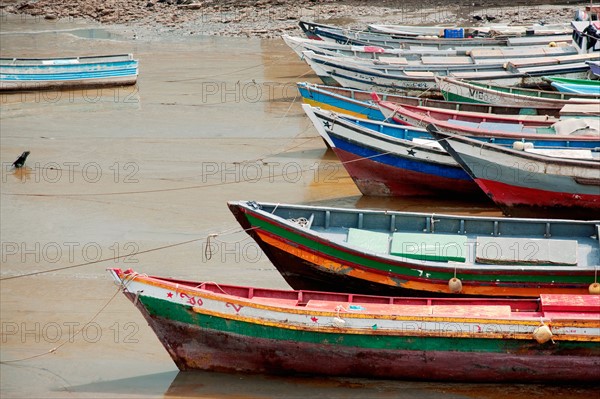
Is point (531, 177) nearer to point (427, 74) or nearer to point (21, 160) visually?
point (427, 74)

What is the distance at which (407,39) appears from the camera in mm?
24625

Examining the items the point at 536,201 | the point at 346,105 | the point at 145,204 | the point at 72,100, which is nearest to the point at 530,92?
the point at 346,105

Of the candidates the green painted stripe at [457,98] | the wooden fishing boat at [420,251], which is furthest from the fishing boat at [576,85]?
the wooden fishing boat at [420,251]

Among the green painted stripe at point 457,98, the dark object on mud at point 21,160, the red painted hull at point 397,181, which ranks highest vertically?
the green painted stripe at point 457,98

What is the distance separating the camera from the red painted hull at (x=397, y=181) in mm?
15078

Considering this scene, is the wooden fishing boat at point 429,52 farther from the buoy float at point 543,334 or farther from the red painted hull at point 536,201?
the buoy float at point 543,334

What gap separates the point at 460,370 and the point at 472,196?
580 cm

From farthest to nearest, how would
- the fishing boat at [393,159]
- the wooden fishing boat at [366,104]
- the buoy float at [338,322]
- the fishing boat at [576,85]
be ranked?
1. the fishing boat at [576,85]
2. the wooden fishing boat at [366,104]
3. the fishing boat at [393,159]
4. the buoy float at [338,322]

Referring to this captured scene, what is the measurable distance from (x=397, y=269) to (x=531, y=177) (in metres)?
3.63

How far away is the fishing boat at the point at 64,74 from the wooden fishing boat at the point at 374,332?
1416cm

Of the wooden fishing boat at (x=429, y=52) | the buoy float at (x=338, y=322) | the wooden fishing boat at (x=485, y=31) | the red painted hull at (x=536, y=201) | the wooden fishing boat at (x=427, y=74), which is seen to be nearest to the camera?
the buoy float at (x=338, y=322)

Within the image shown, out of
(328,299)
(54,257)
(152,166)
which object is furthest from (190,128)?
(328,299)

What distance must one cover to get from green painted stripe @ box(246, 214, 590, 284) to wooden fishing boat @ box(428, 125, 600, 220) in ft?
10.4

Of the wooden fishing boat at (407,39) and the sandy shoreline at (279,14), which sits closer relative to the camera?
the wooden fishing boat at (407,39)
